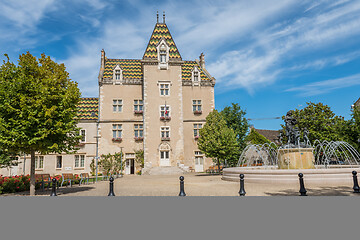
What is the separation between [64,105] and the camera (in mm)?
14453

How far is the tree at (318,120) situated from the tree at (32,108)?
27605 millimetres

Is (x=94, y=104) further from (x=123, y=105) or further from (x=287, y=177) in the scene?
(x=287, y=177)

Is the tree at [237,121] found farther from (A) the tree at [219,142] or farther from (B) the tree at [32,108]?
(B) the tree at [32,108]

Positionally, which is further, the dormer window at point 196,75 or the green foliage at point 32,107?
the dormer window at point 196,75

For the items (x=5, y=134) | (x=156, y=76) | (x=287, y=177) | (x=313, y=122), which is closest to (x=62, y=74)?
(x=5, y=134)

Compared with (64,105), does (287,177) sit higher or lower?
lower

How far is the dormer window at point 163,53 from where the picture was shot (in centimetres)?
3709

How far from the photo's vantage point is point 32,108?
13531 mm

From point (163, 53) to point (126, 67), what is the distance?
709 cm

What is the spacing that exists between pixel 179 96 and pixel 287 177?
23766 mm

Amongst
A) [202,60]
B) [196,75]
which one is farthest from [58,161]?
[202,60]

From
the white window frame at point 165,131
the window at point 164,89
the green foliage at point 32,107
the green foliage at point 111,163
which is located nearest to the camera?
the green foliage at point 32,107

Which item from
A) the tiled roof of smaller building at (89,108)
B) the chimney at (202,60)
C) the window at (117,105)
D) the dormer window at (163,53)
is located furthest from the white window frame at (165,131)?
the chimney at (202,60)

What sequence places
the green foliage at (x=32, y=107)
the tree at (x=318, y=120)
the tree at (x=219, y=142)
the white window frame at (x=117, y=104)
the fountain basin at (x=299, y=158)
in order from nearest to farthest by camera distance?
the green foliage at (x=32, y=107)
the fountain basin at (x=299, y=158)
the tree at (x=219, y=142)
the tree at (x=318, y=120)
the white window frame at (x=117, y=104)
